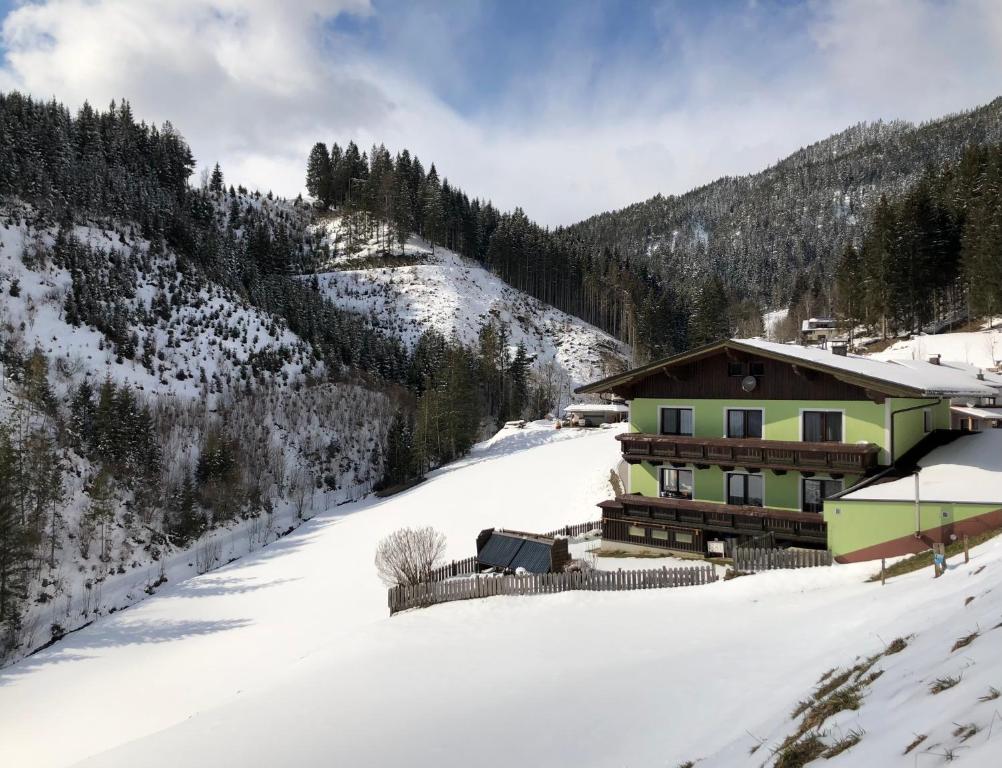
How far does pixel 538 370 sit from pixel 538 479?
51.2m

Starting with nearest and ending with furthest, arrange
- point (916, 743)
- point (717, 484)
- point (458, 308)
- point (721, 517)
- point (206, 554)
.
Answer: point (916, 743) → point (721, 517) → point (717, 484) → point (206, 554) → point (458, 308)

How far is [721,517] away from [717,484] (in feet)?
5.08

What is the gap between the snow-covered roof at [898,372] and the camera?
71.4ft

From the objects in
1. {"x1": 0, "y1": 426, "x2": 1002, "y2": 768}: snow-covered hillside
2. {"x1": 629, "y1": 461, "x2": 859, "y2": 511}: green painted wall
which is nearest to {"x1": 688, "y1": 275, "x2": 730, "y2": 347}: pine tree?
{"x1": 629, "y1": 461, "x2": 859, "y2": 511}: green painted wall

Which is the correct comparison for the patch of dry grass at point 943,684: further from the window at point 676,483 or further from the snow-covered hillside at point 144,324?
the snow-covered hillside at point 144,324

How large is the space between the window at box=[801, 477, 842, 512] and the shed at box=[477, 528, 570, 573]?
978 centimetres

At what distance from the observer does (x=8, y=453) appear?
31500 mm

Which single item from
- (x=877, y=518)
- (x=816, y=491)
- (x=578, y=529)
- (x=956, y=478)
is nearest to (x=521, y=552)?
(x=578, y=529)

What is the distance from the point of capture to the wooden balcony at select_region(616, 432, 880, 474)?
70.6 feet

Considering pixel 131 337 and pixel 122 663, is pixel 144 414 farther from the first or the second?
pixel 122 663

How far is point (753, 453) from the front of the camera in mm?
23266

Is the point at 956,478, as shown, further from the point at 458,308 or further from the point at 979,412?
the point at 458,308

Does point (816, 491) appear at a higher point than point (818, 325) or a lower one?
lower

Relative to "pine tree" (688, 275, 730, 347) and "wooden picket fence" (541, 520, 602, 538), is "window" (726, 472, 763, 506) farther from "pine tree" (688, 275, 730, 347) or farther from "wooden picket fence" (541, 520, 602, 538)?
"pine tree" (688, 275, 730, 347)
